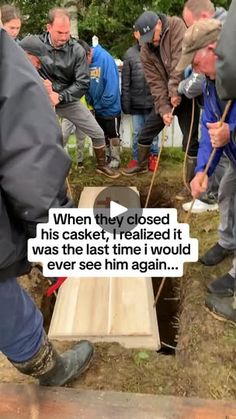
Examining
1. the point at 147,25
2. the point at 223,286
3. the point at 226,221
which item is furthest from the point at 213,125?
the point at 147,25

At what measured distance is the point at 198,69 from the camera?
280 centimetres

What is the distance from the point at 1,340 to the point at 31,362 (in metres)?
0.28

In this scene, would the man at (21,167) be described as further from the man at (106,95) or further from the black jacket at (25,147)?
the man at (106,95)

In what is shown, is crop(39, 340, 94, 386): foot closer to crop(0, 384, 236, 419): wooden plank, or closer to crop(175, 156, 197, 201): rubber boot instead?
crop(0, 384, 236, 419): wooden plank

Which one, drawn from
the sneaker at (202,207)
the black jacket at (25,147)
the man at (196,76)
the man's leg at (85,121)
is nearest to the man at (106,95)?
the man's leg at (85,121)

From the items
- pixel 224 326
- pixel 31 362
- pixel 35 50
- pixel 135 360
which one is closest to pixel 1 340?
pixel 31 362

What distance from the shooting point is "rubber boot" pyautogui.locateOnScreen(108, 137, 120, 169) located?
5996 mm

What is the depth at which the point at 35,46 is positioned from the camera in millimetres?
4828

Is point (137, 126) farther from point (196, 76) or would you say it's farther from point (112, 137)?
point (196, 76)

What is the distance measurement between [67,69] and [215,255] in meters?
2.73

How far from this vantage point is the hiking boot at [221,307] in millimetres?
3133

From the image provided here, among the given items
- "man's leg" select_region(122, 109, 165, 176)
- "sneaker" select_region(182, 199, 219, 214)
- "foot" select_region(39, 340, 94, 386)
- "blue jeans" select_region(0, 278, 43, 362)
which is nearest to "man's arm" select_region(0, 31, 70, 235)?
"blue jeans" select_region(0, 278, 43, 362)

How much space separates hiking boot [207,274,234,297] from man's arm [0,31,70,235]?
1933 mm

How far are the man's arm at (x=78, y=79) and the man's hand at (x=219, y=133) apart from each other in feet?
8.62
